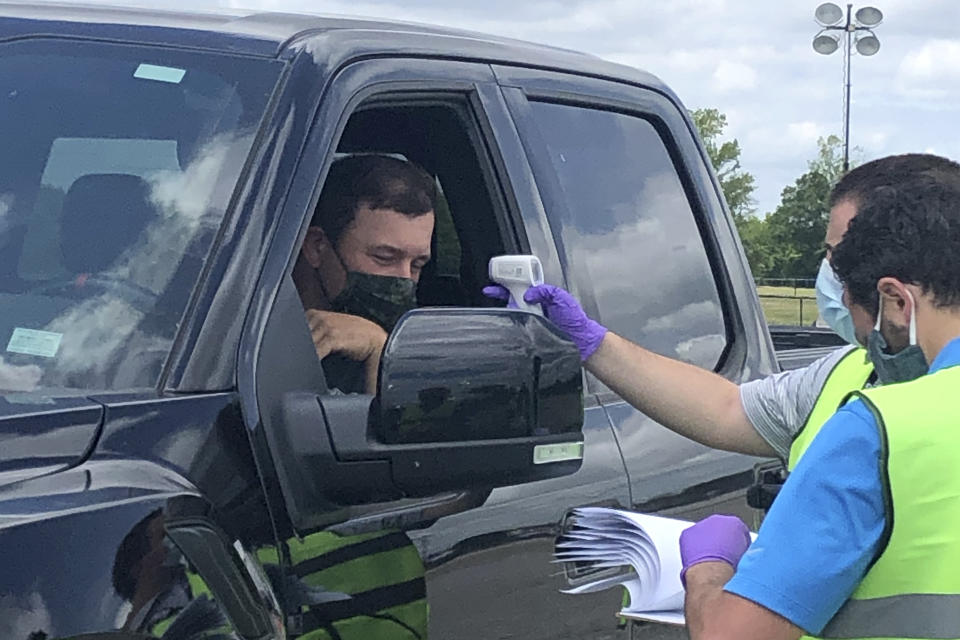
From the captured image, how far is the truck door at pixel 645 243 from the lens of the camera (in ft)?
10.9

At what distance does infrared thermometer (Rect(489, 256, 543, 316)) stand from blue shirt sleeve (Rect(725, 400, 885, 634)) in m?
0.95

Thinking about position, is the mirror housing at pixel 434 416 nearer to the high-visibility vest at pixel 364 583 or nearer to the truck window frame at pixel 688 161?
the high-visibility vest at pixel 364 583

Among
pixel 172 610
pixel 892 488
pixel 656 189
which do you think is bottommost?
pixel 172 610

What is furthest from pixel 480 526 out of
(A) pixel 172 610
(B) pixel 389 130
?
(B) pixel 389 130

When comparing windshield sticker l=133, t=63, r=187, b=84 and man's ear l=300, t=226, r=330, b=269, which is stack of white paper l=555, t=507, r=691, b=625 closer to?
man's ear l=300, t=226, r=330, b=269

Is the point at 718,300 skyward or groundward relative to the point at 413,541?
skyward

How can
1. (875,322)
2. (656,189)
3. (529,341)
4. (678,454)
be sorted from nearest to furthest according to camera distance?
(529,341) → (875,322) → (678,454) → (656,189)

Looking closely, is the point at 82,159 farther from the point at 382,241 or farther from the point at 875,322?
the point at 875,322

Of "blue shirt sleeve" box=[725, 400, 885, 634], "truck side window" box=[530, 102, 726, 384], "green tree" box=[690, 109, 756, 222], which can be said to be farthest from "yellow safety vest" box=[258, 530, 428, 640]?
"green tree" box=[690, 109, 756, 222]

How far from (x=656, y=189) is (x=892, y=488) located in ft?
5.93

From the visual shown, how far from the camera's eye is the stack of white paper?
2562mm

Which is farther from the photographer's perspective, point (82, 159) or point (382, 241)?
point (382, 241)

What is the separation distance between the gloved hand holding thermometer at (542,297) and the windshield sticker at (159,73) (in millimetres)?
738

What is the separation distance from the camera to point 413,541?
8.25 ft
